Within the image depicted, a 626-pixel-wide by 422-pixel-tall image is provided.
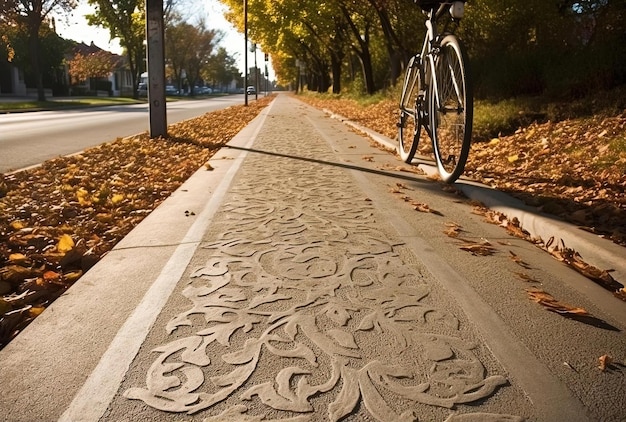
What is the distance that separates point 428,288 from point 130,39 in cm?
5899

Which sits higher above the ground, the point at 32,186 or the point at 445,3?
the point at 445,3

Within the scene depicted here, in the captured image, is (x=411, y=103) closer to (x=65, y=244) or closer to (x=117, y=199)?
(x=117, y=199)

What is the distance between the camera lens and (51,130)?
15.0 metres

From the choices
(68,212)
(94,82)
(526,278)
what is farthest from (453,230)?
(94,82)

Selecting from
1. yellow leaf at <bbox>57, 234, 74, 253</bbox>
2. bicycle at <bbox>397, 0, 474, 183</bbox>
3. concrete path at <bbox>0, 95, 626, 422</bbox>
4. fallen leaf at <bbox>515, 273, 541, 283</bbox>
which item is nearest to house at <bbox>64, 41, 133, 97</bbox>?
bicycle at <bbox>397, 0, 474, 183</bbox>

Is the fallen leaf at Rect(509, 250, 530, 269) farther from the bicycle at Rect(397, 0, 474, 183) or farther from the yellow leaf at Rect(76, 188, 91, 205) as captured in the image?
the yellow leaf at Rect(76, 188, 91, 205)

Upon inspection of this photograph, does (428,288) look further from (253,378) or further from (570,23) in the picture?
(570,23)

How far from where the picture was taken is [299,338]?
2574mm

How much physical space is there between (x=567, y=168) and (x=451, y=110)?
1789 millimetres

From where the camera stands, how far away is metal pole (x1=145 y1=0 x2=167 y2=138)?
10828mm

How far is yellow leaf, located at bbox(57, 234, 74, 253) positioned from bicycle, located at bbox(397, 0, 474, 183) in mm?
3657

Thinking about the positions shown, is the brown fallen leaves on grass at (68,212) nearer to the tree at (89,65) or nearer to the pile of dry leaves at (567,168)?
the pile of dry leaves at (567,168)

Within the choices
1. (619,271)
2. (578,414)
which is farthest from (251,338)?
(619,271)

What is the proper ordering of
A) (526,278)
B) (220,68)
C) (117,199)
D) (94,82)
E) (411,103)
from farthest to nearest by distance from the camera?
(220,68) → (94,82) → (411,103) → (117,199) → (526,278)
